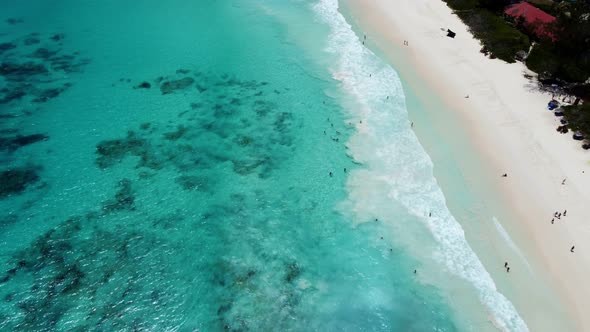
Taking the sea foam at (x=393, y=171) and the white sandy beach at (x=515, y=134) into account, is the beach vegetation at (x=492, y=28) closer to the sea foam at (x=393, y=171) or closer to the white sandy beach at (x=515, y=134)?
the white sandy beach at (x=515, y=134)

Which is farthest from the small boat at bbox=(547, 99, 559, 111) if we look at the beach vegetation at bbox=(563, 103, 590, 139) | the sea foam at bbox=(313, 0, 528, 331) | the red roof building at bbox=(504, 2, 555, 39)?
the sea foam at bbox=(313, 0, 528, 331)

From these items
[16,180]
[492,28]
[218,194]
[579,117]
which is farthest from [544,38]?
[16,180]

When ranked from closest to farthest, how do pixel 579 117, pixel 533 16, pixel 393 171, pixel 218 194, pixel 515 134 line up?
pixel 218 194
pixel 393 171
pixel 515 134
pixel 579 117
pixel 533 16

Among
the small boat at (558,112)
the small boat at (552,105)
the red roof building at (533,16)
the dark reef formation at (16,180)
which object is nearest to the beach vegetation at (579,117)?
the small boat at (558,112)

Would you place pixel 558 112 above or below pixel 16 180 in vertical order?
above

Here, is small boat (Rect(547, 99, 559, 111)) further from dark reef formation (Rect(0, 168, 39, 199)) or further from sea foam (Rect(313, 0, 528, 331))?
dark reef formation (Rect(0, 168, 39, 199))

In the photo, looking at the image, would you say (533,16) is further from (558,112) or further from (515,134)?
(515,134)

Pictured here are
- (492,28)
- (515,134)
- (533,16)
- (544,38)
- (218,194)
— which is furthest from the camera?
(492,28)

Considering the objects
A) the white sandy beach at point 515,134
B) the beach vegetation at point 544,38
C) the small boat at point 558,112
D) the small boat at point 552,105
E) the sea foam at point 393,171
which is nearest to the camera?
the sea foam at point 393,171
